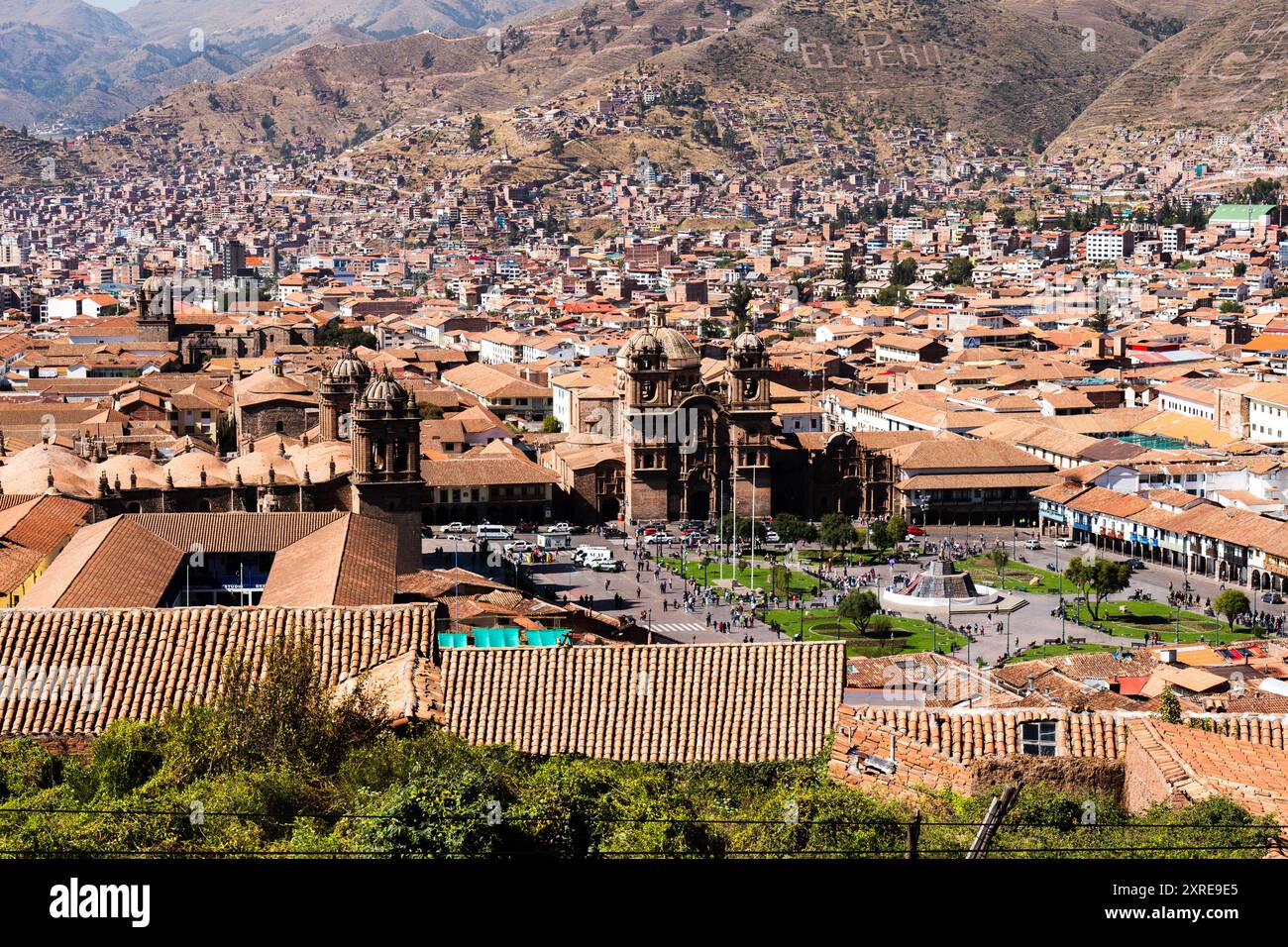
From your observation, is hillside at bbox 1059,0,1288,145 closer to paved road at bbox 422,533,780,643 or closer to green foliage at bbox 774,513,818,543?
green foliage at bbox 774,513,818,543

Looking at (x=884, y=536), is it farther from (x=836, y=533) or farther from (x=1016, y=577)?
(x=1016, y=577)

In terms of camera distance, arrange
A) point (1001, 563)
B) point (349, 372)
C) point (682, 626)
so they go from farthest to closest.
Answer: point (349, 372), point (1001, 563), point (682, 626)

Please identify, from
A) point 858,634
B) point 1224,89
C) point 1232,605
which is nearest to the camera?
point 858,634

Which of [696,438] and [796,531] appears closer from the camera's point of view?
[796,531]

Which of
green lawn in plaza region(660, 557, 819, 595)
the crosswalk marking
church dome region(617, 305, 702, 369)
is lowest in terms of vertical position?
green lawn in plaza region(660, 557, 819, 595)

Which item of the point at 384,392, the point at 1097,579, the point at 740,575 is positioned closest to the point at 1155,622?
the point at 1097,579

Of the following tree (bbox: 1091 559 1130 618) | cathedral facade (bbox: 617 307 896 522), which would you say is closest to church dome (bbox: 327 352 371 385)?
cathedral facade (bbox: 617 307 896 522)

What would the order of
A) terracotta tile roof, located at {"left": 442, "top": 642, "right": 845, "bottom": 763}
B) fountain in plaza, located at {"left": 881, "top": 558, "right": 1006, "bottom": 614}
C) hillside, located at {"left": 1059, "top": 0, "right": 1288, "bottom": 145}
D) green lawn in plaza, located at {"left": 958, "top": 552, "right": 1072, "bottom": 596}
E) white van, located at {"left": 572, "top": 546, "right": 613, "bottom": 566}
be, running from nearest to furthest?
terracotta tile roof, located at {"left": 442, "top": 642, "right": 845, "bottom": 763}, fountain in plaza, located at {"left": 881, "top": 558, "right": 1006, "bottom": 614}, green lawn in plaza, located at {"left": 958, "top": 552, "right": 1072, "bottom": 596}, white van, located at {"left": 572, "top": 546, "right": 613, "bottom": 566}, hillside, located at {"left": 1059, "top": 0, "right": 1288, "bottom": 145}

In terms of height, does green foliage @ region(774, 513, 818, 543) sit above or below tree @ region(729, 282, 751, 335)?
below

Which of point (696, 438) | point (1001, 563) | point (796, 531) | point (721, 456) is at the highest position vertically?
point (696, 438)
